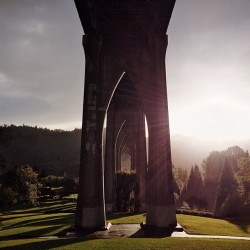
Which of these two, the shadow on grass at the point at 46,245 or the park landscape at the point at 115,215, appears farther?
the park landscape at the point at 115,215

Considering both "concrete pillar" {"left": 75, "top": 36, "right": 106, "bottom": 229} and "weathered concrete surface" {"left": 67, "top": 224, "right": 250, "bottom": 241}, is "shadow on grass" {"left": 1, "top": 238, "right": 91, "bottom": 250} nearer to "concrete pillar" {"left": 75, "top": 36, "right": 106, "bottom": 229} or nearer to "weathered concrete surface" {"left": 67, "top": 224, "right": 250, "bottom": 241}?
"weathered concrete surface" {"left": 67, "top": 224, "right": 250, "bottom": 241}

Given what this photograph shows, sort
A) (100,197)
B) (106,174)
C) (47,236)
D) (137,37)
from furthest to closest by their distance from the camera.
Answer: (106,174)
(137,37)
(100,197)
(47,236)

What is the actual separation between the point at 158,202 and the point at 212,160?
2747 inches

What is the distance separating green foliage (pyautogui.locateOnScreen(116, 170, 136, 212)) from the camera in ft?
→ 154

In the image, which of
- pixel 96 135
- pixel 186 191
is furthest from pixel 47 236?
pixel 186 191

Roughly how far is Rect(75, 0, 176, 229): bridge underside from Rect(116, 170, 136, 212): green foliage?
1931cm

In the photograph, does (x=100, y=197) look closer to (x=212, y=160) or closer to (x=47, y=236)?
(x=47, y=236)

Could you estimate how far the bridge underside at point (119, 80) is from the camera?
2541 cm

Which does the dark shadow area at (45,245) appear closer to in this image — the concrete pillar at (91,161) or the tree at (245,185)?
the concrete pillar at (91,161)

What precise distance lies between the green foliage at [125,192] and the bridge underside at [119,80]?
1931 cm

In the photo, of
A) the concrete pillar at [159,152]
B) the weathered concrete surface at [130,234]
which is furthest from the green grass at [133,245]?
the concrete pillar at [159,152]

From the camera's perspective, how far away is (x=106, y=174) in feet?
142

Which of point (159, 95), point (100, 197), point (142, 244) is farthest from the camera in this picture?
point (159, 95)

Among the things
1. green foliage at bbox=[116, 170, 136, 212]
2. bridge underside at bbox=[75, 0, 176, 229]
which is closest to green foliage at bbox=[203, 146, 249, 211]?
green foliage at bbox=[116, 170, 136, 212]
